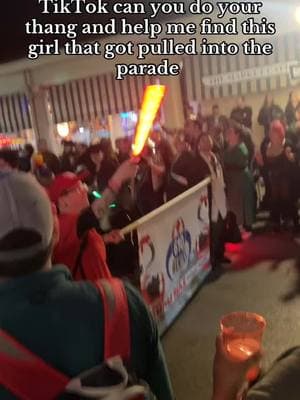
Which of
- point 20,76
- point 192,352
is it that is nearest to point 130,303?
point 192,352

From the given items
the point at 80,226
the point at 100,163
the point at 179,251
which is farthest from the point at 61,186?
the point at 100,163

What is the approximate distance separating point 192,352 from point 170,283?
24.9 inches

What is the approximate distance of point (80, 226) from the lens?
6.77 feet

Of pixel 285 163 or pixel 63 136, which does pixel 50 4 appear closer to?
pixel 285 163

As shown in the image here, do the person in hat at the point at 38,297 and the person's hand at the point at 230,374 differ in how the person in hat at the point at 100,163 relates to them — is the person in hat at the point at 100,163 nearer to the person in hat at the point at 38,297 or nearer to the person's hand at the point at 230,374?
the person in hat at the point at 38,297

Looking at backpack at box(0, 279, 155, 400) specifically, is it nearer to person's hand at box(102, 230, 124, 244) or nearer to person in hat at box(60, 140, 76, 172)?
person's hand at box(102, 230, 124, 244)

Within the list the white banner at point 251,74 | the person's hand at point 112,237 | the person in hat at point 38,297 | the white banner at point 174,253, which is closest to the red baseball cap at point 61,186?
the person's hand at point 112,237

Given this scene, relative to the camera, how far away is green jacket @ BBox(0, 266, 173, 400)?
91cm

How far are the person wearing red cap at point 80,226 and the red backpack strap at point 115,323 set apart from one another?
94cm

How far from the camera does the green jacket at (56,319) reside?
0.91 metres

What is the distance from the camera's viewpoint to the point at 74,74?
8.41m

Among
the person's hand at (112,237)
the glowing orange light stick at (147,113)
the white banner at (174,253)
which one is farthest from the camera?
the white banner at (174,253)

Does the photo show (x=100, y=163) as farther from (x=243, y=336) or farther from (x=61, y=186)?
(x=243, y=336)

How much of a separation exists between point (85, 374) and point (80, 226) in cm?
117
